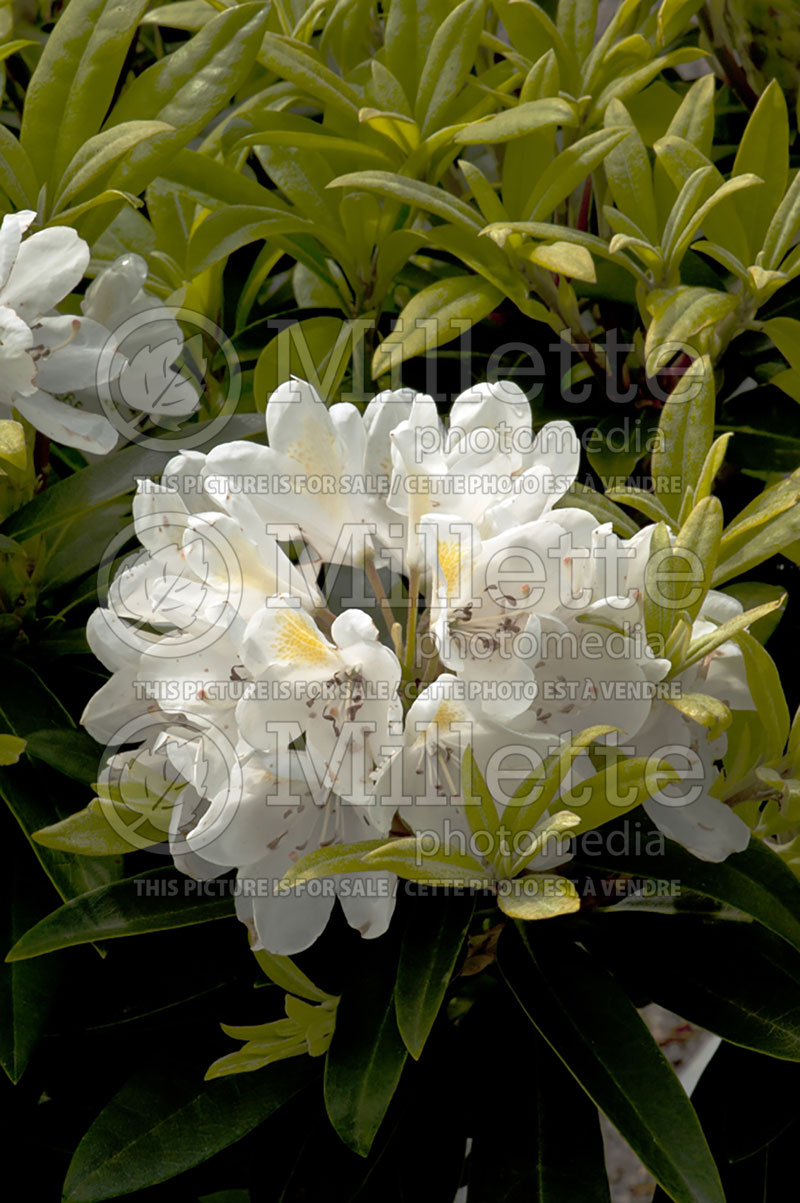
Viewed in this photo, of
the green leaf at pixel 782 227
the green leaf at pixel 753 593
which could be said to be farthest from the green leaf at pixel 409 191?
the green leaf at pixel 753 593

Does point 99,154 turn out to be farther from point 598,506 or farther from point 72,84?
point 598,506

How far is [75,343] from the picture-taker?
2.39 feet

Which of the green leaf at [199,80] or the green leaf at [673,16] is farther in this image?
the green leaf at [673,16]

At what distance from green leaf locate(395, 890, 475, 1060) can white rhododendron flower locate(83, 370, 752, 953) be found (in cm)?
5

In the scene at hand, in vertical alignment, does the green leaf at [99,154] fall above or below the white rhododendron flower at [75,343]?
above

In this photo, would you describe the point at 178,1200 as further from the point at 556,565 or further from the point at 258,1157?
the point at 556,565

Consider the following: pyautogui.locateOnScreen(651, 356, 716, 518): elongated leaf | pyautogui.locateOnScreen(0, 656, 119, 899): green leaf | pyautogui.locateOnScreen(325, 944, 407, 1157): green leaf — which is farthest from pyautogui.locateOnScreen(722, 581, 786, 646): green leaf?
pyautogui.locateOnScreen(0, 656, 119, 899): green leaf

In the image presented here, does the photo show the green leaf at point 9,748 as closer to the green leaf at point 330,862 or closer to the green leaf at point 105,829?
the green leaf at point 105,829

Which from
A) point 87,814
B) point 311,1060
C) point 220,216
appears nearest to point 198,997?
point 311,1060

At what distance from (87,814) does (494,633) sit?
25 cm

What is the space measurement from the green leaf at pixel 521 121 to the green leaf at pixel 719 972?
53 centimetres

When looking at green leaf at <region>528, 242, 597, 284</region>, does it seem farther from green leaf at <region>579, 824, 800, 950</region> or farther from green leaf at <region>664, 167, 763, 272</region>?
green leaf at <region>579, 824, 800, 950</region>

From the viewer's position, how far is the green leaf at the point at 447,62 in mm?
839

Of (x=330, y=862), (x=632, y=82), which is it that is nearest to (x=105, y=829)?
(x=330, y=862)
